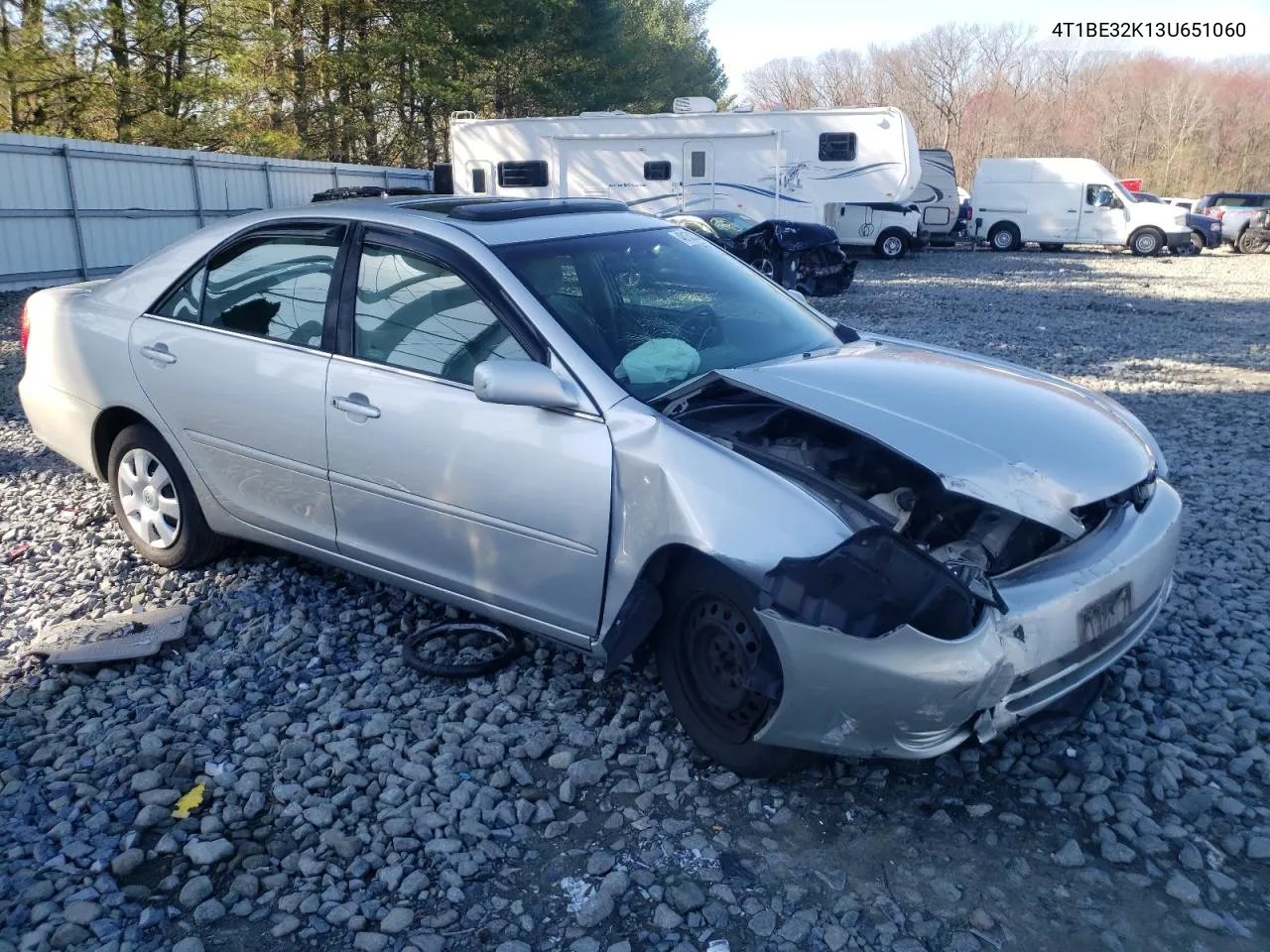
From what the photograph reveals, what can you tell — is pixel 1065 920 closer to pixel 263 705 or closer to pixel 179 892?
pixel 179 892

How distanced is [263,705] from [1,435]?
16.4ft

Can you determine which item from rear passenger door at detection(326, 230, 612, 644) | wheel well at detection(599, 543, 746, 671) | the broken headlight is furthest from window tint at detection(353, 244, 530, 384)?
the broken headlight

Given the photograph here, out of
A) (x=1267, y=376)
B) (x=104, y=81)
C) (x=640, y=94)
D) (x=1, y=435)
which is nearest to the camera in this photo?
(x=1, y=435)

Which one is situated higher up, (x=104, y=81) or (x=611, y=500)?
(x=104, y=81)

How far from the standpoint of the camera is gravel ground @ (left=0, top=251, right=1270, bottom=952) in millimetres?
2477

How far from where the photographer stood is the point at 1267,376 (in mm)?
9547

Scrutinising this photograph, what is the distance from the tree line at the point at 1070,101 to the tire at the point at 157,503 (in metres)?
41.8

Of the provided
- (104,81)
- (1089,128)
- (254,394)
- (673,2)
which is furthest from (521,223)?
(1089,128)

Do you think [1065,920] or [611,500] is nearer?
[1065,920]

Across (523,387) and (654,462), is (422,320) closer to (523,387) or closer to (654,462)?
(523,387)

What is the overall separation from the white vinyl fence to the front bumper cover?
14.5 m

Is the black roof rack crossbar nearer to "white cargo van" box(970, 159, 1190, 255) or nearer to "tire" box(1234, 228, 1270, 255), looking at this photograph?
"white cargo van" box(970, 159, 1190, 255)

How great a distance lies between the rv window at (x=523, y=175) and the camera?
21750mm

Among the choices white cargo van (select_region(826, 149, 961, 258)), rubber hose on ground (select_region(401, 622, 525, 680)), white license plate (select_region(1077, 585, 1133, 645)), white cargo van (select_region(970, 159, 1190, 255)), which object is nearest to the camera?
white license plate (select_region(1077, 585, 1133, 645))
